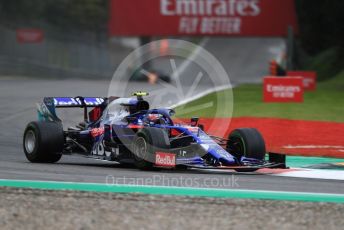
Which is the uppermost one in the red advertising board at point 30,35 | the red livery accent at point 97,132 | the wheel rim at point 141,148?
the red advertising board at point 30,35

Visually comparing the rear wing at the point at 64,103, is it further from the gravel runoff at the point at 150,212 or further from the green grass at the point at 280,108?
the green grass at the point at 280,108

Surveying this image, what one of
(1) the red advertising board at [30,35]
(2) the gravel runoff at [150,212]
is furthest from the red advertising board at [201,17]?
(2) the gravel runoff at [150,212]

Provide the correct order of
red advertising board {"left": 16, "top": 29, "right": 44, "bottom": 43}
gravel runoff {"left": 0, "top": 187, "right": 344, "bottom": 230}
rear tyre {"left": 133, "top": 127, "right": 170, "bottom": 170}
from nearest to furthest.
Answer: gravel runoff {"left": 0, "top": 187, "right": 344, "bottom": 230}, rear tyre {"left": 133, "top": 127, "right": 170, "bottom": 170}, red advertising board {"left": 16, "top": 29, "right": 44, "bottom": 43}

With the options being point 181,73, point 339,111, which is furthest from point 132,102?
point 181,73

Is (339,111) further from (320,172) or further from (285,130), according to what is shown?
(320,172)

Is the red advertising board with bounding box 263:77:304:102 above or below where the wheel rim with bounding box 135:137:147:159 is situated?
above

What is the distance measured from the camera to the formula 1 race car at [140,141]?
13.0m

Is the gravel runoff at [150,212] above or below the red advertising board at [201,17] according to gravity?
below

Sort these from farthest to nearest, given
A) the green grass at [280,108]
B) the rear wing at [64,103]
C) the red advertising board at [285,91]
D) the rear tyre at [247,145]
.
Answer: the red advertising board at [285,91] < the green grass at [280,108] < the rear wing at [64,103] < the rear tyre at [247,145]

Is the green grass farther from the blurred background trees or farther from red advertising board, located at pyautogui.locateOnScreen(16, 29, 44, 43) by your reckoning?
red advertising board, located at pyautogui.locateOnScreen(16, 29, 44, 43)

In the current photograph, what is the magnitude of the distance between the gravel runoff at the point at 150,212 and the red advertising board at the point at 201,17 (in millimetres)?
49273

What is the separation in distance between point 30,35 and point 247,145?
160 feet

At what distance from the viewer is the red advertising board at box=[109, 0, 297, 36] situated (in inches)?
2330

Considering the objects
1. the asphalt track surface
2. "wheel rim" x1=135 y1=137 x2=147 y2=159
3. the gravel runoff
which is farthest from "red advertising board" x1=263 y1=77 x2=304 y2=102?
the gravel runoff
